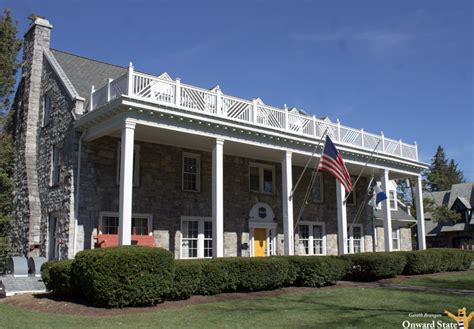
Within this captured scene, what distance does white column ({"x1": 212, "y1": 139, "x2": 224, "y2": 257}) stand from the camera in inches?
673

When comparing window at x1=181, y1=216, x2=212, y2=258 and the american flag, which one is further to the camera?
window at x1=181, y1=216, x2=212, y2=258

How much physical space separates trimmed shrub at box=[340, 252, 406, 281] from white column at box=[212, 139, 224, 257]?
204 inches

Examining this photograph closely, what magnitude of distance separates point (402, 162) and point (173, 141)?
14.5 meters

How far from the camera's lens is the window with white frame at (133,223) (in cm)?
1812

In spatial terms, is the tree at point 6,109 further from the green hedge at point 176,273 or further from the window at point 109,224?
the green hedge at point 176,273

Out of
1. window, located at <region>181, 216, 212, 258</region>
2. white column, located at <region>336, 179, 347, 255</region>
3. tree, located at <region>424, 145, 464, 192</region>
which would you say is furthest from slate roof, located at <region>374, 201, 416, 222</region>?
tree, located at <region>424, 145, 464, 192</region>

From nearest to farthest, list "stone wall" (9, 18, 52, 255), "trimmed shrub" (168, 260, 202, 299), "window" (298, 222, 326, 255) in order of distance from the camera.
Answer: "trimmed shrub" (168, 260, 202, 299) → "stone wall" (9, 18, 52, 255) → "window" (298, 222, 326, 255)

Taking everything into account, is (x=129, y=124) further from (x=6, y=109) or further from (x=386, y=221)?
(x=386, y=221)

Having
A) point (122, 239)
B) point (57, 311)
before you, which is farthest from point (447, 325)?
point (122, 239)

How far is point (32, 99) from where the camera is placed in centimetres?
2141

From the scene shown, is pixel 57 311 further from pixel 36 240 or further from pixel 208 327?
pixel 36 240

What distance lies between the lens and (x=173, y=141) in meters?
19.7

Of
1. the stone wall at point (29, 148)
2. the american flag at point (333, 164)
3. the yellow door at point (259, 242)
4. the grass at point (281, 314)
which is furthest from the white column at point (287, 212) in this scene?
the stone wall at point (29, 148)

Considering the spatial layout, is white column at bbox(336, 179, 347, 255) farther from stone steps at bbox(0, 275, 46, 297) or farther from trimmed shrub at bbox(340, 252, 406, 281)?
stone steps at bbox(0, 275, 46, 297)
